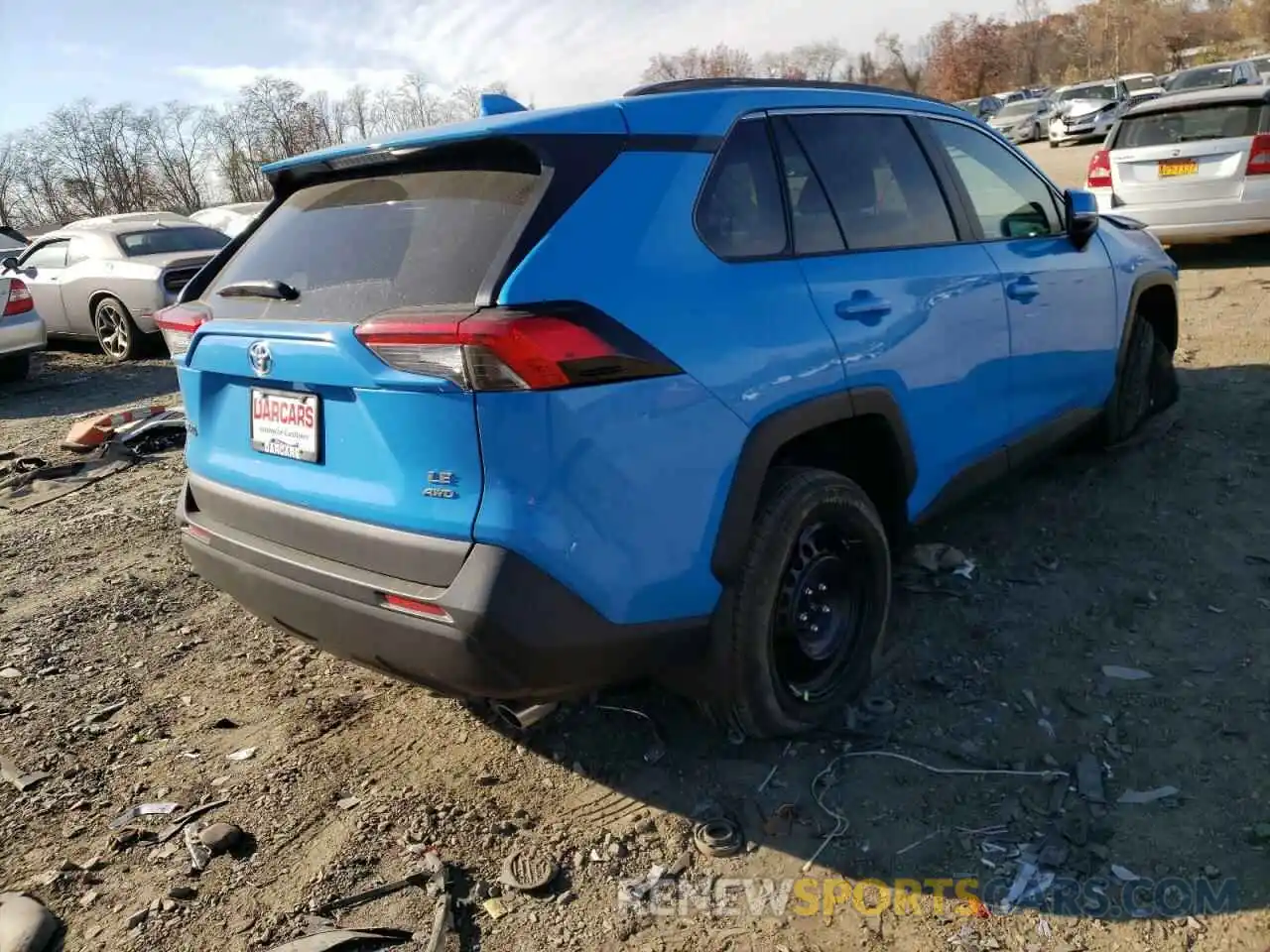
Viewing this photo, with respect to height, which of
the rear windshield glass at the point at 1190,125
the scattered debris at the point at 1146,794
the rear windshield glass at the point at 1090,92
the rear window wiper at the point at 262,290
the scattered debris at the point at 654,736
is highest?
the rear windshield glass at the point at 1090,92

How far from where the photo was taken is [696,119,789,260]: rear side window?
2.56 m

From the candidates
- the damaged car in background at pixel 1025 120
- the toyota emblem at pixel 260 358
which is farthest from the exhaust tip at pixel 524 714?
the damaged car in background at pixel 1025 120

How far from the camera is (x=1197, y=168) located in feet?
28.6

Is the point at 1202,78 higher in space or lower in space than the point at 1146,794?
higher

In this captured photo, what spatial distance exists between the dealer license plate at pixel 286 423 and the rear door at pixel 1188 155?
8.89m

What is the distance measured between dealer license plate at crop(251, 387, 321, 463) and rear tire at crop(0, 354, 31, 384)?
9.40 metres

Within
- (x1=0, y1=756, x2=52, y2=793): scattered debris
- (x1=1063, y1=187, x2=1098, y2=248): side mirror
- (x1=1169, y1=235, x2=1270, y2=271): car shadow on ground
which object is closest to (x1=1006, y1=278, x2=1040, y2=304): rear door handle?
(x1=1063, y1=187, x2=1098, y2=248): side mirror

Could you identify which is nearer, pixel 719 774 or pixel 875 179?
pixel 719 774

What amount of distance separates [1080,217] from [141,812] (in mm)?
4267

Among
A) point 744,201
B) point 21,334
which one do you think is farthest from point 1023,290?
point 21,334

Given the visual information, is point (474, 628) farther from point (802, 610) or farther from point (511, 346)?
point (802, 610)

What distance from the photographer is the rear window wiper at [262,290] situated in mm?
2586

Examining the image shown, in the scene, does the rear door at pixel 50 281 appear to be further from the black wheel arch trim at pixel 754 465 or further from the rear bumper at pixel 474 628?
the black wheel arch trim at pixel 754 465

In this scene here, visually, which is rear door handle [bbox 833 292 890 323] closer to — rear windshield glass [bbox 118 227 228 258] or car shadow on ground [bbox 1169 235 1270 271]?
car shadow on ground [bbox 1169 235 1270 271]
